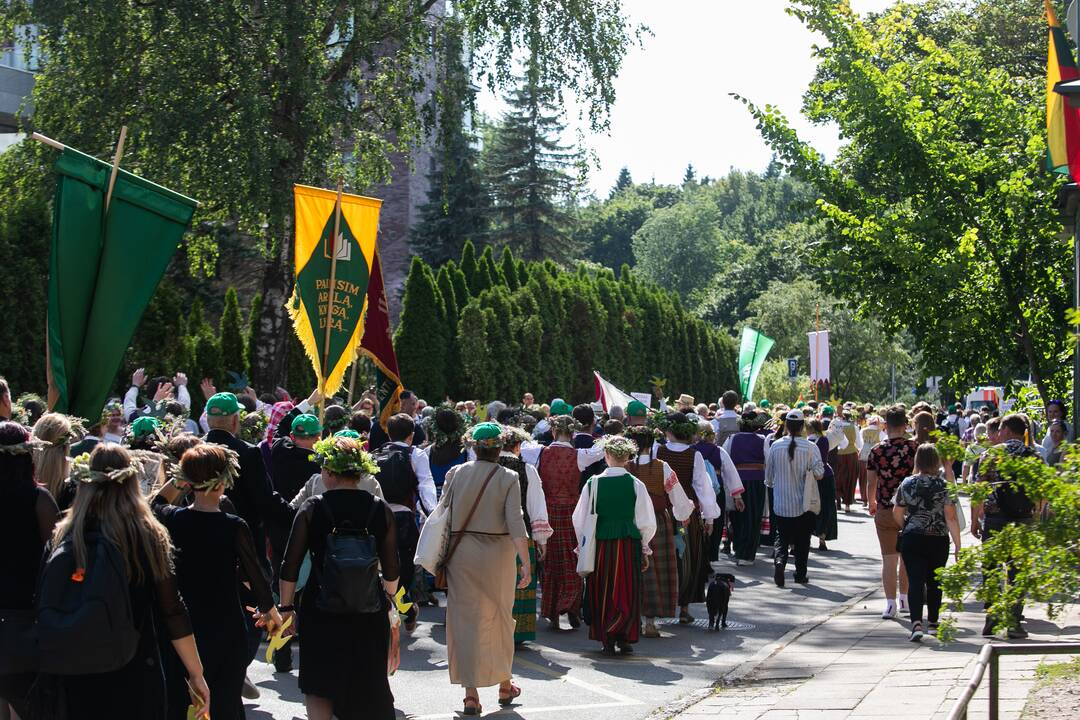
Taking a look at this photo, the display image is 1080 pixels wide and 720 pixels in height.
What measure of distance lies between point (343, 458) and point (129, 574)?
6.51ft

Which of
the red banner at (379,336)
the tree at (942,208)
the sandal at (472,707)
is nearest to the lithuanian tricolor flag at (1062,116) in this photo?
the tree at (942,208)

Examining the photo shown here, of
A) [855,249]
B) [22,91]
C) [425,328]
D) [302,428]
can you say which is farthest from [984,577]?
[22,91]

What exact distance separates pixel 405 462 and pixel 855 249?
774cm

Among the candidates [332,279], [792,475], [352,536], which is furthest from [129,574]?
[792,475]

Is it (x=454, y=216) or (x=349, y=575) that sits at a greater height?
(x=454, y=216)

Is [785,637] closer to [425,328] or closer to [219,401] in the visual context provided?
[219,401]

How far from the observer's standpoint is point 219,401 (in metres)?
8.43

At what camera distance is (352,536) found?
6.86 metres

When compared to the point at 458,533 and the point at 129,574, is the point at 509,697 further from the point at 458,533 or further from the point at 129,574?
the point at 129,574

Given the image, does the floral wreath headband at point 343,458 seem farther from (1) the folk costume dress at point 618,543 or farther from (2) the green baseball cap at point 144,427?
(1) the folk costume dress at point 618,543

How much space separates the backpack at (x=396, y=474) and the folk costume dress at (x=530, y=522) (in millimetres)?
847

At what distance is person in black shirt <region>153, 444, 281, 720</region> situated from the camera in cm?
626

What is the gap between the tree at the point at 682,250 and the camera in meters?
120

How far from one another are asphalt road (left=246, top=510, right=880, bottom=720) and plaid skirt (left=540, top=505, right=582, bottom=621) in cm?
28
